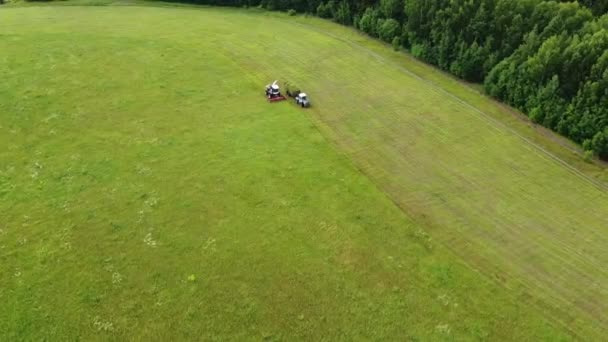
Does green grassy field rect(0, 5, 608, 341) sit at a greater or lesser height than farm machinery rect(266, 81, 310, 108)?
lesser

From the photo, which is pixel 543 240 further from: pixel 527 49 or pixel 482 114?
pixel 527 49

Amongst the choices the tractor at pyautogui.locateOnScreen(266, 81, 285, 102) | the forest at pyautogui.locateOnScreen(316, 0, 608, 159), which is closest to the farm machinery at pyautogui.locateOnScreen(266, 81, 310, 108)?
Result: the tractor at pyautogui.locateOnScreen(266, 81, 285, 102)

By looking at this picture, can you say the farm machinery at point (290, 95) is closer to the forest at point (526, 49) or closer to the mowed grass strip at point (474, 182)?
the mowed grass strip at point (474, 182)

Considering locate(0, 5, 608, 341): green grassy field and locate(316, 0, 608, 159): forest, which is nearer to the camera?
locate(0, 5, 608, 341): green grassy field

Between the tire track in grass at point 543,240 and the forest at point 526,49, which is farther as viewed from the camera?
the forest at point 526,49

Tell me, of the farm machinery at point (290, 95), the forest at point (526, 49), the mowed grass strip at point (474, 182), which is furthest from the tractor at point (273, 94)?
the forest at point (526, 49)

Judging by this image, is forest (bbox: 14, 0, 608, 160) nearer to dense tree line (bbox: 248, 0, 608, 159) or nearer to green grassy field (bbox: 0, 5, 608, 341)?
dense tree line (bbox: 248, 0, 608, 159)

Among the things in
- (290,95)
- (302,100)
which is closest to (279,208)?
(302,100)
